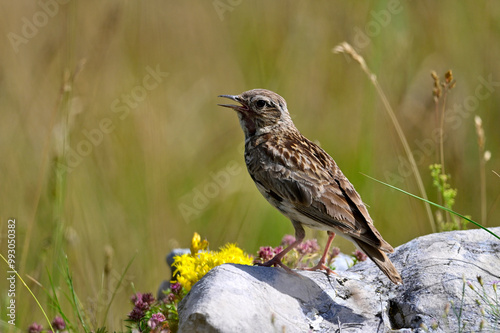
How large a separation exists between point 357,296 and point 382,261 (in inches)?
11.6

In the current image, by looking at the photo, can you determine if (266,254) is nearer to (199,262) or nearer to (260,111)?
(199,262)

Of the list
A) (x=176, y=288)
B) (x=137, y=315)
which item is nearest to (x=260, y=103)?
(x=176, y=288)

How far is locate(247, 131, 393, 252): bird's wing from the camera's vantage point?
4708 millimetres

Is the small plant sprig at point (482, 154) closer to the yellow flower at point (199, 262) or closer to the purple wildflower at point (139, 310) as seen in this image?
the yellow flower at point (199, 262)

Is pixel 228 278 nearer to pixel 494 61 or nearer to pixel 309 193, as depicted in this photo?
pixel 309 193

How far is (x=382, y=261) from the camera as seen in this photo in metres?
4.40

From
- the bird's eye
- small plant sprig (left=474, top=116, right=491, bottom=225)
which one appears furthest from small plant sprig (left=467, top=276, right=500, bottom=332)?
the bird's eye

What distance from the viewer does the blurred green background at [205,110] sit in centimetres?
745

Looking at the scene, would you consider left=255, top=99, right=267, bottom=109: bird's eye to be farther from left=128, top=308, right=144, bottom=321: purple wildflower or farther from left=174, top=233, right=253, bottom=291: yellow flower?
left=128, top=308, right=144, bottom=321: purple wildflower

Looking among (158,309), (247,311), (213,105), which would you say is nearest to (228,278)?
(247,311)

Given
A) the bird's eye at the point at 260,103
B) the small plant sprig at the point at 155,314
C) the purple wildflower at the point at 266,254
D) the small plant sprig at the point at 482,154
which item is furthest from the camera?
the bird's eye at the point at 260,103

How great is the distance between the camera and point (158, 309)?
4.88 metres

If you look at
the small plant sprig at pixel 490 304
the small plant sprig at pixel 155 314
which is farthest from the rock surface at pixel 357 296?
the small plant sprig at pixel 155 314

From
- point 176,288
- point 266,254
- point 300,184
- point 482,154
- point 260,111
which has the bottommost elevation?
point 176,288
